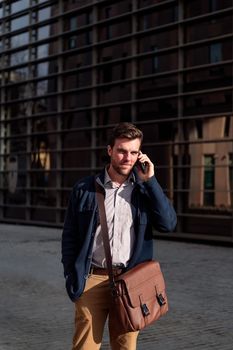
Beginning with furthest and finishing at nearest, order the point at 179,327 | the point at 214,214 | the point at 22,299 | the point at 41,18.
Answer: the point at 41,18 < the point at 214,214 < the point at 22,299 < the point at 179,327

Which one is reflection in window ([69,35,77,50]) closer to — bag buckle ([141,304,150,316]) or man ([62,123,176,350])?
man ([62,123,176,350])

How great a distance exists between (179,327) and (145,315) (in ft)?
9.16

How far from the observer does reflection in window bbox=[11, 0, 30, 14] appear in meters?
19.9

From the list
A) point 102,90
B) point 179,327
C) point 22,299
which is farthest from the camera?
point 102,90

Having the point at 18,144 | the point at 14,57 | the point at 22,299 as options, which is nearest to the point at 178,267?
the point at 22,299

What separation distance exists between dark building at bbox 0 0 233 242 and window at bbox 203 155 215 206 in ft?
0.08

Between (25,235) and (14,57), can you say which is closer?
(25,235)

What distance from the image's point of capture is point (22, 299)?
23.6 feet

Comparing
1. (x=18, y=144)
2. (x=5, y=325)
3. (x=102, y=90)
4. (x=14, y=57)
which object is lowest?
(x=5, y=325)

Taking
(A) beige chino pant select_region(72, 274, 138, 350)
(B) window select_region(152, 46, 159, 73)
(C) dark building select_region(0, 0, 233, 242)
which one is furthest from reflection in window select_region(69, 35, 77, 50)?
(A) beige chino pant select_region(72, 274, 138, 350)

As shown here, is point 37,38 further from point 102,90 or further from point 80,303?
point 80,303

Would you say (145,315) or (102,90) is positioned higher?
(102,90)

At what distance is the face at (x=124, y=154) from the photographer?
3252 mm

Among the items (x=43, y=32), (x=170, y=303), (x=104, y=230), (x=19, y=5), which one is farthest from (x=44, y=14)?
(x=104, y=230)
